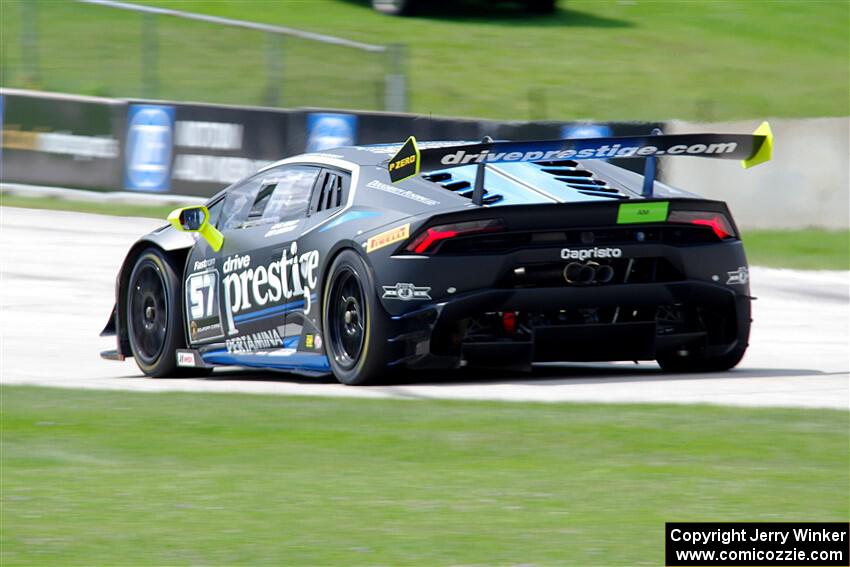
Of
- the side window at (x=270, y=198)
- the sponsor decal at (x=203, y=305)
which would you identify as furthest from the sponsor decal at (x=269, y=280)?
the side window at (x=270, y=198)

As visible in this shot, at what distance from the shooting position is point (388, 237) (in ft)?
27.1

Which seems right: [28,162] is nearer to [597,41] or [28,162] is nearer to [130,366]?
[130,366]

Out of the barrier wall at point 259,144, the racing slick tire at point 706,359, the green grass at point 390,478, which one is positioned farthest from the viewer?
the barrier wall at point 259,144

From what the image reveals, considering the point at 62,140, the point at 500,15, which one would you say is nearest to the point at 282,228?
the point at 62,140

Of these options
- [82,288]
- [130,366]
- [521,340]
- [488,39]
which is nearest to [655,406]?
[521,340]

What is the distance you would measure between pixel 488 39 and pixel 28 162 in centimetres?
1181

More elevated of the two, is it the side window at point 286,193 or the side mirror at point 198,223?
the side window at point 286,193

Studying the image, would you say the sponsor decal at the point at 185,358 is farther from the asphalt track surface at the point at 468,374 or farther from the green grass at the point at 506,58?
the green grass at the point at 506,58

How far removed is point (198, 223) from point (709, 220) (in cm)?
312

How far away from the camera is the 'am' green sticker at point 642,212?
836cm

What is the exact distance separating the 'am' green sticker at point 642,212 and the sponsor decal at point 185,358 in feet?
9.63

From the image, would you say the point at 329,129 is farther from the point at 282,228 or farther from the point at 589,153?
the point at 589,153

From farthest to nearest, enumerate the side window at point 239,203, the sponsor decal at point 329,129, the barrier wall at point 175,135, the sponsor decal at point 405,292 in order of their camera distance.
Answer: the sponsor decal at point 329,129 → the barrier wall at point 175,135 → the side window at point 239,203 → the sponsor decal at point 405,292

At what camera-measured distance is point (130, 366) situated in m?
10.7
